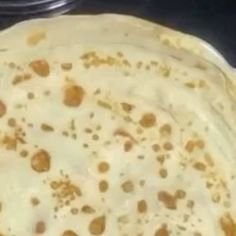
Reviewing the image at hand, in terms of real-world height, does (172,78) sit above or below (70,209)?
above

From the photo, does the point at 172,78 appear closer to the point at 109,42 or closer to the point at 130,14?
the point at 109,42

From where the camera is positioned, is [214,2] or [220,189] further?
[214,2]

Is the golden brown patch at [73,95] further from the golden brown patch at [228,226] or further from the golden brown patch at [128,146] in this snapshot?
the golden brown patch at [228,226]

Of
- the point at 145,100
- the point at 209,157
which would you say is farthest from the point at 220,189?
the point at 145,100

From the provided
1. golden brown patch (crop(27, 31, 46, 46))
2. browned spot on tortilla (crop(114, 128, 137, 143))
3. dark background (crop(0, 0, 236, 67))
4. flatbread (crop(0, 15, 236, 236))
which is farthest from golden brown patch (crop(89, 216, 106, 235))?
dark background (crop(0, 0, 236, 67))

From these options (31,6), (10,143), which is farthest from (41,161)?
(31,6)

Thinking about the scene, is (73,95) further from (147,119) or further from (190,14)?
(190,14)
